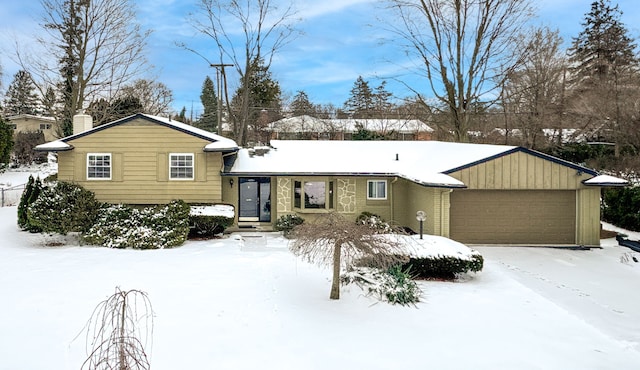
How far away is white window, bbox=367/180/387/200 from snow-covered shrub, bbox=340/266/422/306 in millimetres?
7002

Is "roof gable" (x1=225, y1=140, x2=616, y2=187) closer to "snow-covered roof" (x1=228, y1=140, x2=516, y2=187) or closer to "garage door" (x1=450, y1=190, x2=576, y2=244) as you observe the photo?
"snow-covered roof" (x1=228, y1=140, x2=516, y2=187)

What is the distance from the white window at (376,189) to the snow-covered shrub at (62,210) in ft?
32.2

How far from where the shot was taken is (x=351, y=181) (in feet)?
53.1

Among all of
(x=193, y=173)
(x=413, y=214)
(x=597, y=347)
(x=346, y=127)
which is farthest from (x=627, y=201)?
(x=346, y=127)

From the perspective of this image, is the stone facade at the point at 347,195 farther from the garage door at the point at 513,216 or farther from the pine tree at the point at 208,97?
the pine tree at the point at 208,97

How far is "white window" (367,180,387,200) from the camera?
16.2 m

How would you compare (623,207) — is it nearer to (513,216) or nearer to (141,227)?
(513,216)

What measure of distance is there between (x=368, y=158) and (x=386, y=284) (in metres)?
9.31

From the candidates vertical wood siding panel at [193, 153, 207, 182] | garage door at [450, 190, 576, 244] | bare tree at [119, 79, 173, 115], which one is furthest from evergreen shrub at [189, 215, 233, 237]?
bare tree at [119, 79, 173, 115]

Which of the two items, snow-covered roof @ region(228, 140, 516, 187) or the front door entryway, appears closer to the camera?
snow-covered roof @ region(228, 140, 516, 187)

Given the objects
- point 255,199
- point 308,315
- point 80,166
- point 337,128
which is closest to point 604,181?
point 308,315

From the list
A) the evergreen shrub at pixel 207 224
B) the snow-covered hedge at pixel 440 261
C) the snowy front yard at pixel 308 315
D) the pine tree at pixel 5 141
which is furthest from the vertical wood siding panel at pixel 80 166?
the pine tree at pixel 5 141

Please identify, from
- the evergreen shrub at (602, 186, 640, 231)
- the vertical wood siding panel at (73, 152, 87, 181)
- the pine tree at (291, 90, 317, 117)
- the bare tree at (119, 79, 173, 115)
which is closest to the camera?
the vertical wood siding panel at (73, 152, 87, 181)

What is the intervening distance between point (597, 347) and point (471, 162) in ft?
27.2
